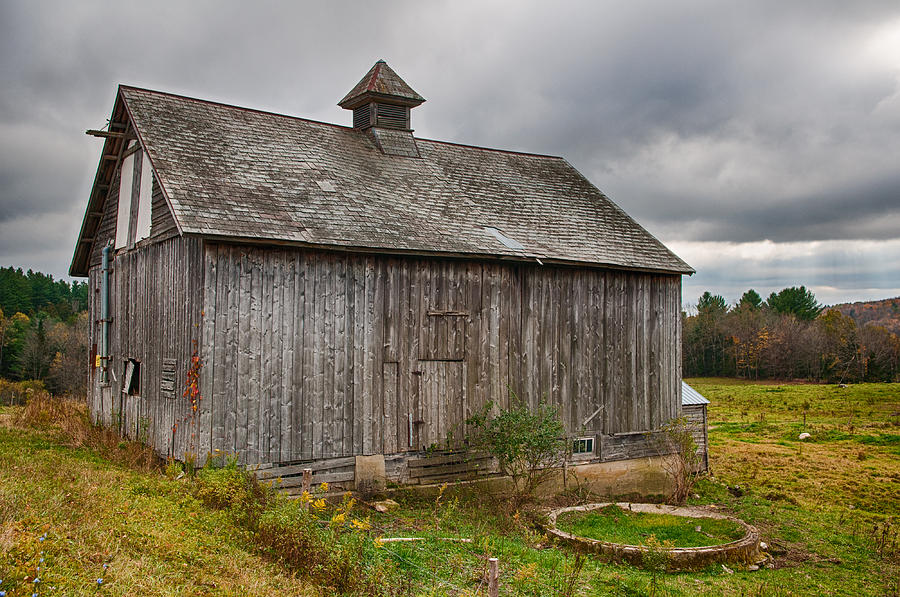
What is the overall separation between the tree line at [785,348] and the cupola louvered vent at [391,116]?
49.8m

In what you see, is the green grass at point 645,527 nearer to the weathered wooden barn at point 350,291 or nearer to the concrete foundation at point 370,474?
the weathered wooden barn at point 350,291

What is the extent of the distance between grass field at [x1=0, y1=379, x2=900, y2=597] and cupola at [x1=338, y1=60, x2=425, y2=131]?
959 cm

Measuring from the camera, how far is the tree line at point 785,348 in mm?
57838

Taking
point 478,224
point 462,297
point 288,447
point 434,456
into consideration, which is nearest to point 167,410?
point 288,447

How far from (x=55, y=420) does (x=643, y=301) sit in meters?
14.2

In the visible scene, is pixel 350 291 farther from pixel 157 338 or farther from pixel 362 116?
pixel 362 116

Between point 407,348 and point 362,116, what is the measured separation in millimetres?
7686

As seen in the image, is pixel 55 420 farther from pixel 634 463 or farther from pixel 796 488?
pixel 796 488

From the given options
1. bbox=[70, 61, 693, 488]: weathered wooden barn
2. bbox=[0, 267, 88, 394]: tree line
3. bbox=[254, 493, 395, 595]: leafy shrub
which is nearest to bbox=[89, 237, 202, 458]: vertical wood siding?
bbox=[70, 61, 693, 488]: weathered wooden barn

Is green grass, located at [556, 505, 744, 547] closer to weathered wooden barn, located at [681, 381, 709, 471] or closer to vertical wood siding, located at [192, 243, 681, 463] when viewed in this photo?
vertical wood siding, located at [192, 243, 681, 463]

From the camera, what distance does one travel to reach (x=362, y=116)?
18.6 m

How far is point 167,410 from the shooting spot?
493 inches

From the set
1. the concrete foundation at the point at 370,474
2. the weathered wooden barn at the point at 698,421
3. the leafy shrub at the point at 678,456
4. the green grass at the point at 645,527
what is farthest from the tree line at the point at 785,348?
the concrete foundation at the point at 370,474

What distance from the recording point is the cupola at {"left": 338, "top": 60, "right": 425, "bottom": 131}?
18.0 meters
